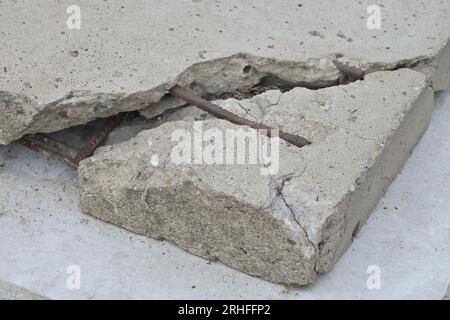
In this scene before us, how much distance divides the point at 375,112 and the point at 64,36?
126 cm

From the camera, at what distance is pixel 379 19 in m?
4.30

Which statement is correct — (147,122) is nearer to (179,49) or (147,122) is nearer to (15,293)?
(179,49)

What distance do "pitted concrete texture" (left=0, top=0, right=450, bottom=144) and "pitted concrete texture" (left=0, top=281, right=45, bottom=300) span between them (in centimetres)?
58

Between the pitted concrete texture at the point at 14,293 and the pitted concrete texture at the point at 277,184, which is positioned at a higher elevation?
the pitted concrete texture at the point at 277,184

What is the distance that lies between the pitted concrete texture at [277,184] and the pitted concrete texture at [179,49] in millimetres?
163

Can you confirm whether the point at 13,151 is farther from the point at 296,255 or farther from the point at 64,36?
the point at 296,255

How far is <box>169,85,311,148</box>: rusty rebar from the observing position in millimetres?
3711

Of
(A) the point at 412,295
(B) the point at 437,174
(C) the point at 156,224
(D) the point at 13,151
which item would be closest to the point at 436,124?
(B) the point at 437,174

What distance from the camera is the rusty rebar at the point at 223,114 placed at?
3.71 m

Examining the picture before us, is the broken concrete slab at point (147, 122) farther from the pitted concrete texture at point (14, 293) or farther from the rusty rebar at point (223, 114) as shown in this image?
the pitted concrete texture at point (14, 293)

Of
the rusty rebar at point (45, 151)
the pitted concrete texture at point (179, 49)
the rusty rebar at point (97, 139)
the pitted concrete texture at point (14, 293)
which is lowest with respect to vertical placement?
the pitted concrete texture at point (14, 293)

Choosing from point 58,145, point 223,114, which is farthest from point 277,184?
point 58,145

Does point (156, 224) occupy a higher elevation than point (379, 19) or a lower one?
lower

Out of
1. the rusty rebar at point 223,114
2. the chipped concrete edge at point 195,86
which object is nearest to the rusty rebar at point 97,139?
the chipped concrete edge at point 195,86
